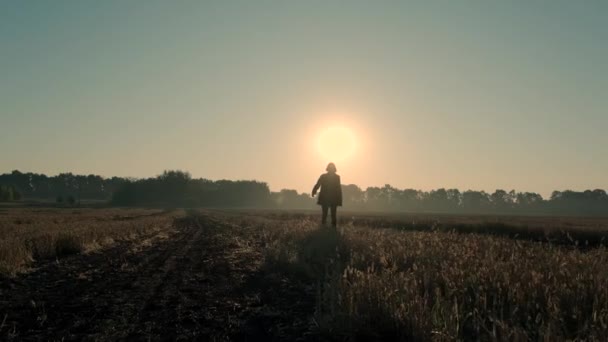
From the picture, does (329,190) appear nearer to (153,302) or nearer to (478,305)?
(153,302)

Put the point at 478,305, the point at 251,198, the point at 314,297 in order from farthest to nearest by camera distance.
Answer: the point at 251,198 → the point at 314,297 → the point at 478,305

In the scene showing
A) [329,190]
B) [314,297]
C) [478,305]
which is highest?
[329,190]

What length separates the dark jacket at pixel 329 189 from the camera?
53.9 feet

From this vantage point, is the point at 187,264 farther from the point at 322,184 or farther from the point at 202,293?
the point at 322,184

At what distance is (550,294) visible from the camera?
15.1ft

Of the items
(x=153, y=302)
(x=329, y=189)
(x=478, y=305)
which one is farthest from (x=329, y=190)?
(x=478, y=305)

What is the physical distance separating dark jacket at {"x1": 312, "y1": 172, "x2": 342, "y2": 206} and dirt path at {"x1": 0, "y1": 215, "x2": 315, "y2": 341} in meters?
5.83

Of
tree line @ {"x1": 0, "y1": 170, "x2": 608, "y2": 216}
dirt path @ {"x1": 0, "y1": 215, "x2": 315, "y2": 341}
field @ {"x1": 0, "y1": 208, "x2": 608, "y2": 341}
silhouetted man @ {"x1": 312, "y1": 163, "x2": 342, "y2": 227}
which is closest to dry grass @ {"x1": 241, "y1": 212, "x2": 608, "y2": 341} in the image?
field @ {"x1": 0, "y1": 208, "x2": 608, "y2": 341}

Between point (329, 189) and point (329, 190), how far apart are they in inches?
1.5

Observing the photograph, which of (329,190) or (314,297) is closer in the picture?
(314,297)

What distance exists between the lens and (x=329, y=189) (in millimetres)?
16516

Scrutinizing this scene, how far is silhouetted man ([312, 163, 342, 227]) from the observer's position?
16.4m

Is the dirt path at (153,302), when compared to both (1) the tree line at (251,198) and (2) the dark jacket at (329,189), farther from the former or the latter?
(1) the tree line at (251,198)

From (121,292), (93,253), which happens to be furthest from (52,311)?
(93,253)
